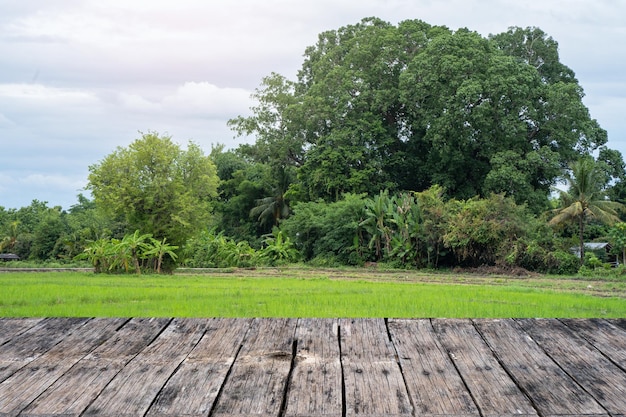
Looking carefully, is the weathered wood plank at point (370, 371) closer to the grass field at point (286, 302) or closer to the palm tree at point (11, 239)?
the grass field at point (286, 302)

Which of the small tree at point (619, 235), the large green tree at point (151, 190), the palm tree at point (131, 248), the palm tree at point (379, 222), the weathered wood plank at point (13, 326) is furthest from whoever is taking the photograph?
the small tree at point (619, 235)

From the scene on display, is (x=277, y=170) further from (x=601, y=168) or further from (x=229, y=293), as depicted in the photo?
(x=229, y=293)

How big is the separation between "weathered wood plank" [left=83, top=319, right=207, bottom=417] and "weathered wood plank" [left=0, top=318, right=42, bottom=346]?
1.36 feet

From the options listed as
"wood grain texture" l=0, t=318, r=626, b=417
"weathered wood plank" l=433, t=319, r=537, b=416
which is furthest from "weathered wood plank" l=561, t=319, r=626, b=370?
"weathered wood plank" l=433, t=319, r=537, b=416

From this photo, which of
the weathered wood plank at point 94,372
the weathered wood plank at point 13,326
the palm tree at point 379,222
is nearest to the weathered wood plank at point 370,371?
the weathered wood plank at point 94,372

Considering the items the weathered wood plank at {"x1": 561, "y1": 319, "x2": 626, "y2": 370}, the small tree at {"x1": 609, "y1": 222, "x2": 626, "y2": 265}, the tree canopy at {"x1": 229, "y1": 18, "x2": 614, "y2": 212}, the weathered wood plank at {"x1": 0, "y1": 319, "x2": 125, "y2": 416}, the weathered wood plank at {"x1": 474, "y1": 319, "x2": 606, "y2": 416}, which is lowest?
the weathered wood plank at {"x1": 0, "y1": 319, "x2": 125, "y2": 416}

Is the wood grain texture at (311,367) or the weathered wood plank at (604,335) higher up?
the weathered wood plank at (604,335)

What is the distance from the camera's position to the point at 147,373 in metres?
1.57

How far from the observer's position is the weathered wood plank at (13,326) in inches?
73.8

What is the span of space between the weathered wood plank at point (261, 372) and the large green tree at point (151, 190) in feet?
50.7

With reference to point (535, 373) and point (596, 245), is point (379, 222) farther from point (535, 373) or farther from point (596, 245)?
point (535, 373)

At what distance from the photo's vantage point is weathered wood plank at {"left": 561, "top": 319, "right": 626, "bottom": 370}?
173cm

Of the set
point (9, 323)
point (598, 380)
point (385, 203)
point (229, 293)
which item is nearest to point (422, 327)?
point (598, 380)

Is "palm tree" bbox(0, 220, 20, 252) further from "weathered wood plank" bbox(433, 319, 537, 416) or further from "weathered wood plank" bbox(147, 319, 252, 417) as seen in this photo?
"weathered wood plank" bbox(433, 319, 537, 416)
